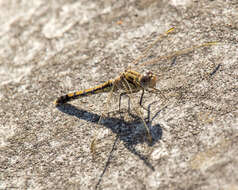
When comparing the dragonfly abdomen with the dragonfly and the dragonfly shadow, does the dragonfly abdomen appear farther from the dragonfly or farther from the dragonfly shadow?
the dragonfly shadow

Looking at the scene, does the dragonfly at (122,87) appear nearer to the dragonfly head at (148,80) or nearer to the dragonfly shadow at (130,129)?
the dragonfly head at (148,80)

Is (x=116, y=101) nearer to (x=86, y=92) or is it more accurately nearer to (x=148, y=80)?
(x=86, y=92)

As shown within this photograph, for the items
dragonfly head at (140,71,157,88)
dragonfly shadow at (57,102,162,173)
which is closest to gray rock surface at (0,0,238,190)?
dragonfly shadow at (57,102,162,173)

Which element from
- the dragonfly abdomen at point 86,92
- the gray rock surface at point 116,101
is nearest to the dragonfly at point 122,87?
the dragonfly abdomen at point 86,92

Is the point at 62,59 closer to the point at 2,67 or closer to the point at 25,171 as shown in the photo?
the point at 2,67

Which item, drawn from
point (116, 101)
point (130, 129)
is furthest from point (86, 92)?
point (130, 129)

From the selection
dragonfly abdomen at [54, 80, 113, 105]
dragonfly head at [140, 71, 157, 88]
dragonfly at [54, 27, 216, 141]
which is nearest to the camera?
dragonfly head at [140, 71, 157, 88]
